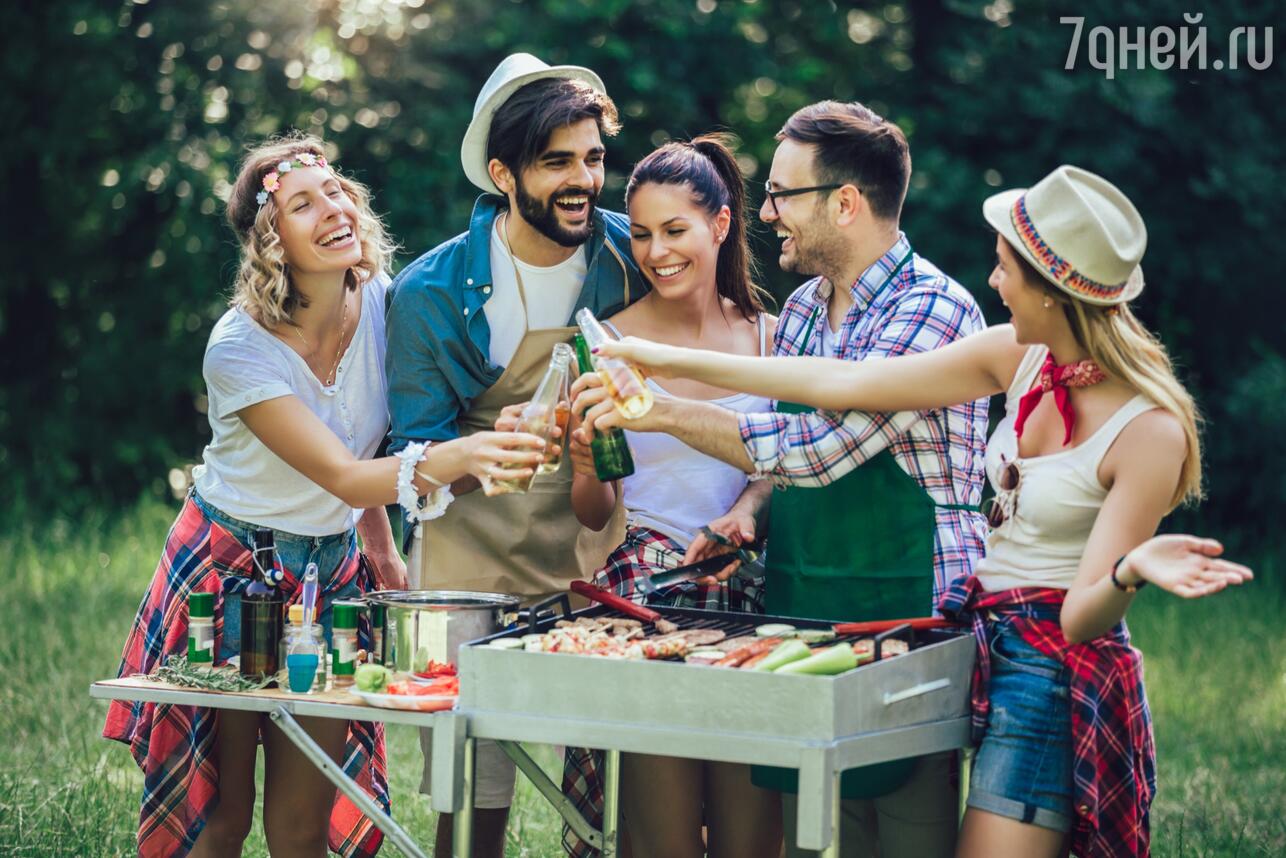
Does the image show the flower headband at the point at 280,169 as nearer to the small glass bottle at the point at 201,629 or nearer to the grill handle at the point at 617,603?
the small glass bottle at the point at 201,629

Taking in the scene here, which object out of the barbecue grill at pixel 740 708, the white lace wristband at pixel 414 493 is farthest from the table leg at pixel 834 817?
the white lace wristband at pixel 414 493

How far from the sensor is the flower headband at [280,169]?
4.04 m

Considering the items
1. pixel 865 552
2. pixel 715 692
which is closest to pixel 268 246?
pixel 865 552

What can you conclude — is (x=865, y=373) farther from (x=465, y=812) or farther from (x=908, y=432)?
(x=465, y=812)

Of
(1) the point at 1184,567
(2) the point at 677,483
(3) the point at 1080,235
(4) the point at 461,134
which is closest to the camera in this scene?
(1) the point at 1184,567

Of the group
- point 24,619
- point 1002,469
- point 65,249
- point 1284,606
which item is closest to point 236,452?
point 1002,469

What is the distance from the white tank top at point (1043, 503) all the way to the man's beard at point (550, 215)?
123 centimetres

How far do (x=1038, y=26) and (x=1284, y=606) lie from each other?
4.09m

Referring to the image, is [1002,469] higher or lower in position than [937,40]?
lower

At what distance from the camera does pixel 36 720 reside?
20.7 ft

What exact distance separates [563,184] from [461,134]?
715cm

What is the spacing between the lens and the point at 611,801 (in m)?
3.88

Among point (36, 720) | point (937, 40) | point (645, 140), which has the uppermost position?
point (937, 40)

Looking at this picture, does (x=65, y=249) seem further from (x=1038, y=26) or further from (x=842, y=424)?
(x=842, y=424)
